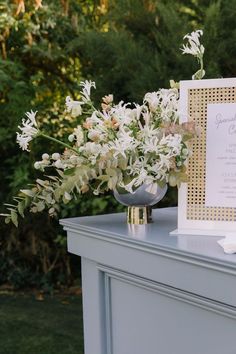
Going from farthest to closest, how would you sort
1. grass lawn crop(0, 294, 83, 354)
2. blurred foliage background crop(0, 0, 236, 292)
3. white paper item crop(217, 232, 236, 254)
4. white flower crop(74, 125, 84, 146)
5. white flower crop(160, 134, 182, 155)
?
blurred foliage background crop(0, 0, 236, 292), grass lawn crop(0, 294, 83, 354), white flower crop(74, 125, 84, 146), white flower crop(160, 134, 182, 155), white paper item crop(217, 232, 236, 254)

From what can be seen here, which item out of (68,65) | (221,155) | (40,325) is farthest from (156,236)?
(68,65)

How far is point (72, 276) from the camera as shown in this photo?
408cm

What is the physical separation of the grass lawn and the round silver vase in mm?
1679

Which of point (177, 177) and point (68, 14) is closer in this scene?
point (177, 177)

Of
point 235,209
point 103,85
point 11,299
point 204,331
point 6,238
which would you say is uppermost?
point 103,85

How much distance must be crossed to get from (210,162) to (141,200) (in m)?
0.21

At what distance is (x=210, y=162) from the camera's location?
1.28m

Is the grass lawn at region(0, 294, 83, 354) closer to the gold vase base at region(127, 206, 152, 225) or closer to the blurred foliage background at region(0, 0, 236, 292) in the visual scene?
the blurred foliage background at region(0, 0, 236, 292)

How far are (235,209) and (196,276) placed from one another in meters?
0.26

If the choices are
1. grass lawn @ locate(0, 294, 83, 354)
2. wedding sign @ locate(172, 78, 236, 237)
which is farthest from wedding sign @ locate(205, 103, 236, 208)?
grass lawn @ locate(0, 294, 83, 354)

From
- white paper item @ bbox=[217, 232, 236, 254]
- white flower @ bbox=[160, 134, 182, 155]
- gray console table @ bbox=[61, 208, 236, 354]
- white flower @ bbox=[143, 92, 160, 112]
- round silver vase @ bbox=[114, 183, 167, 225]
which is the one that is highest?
white flower @ bbox=[143, 92, 160, 112]

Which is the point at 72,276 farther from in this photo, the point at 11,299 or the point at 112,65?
the point at 112,65

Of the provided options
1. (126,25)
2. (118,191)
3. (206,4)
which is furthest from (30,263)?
(118,191)

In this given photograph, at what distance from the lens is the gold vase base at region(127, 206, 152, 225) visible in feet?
4.65
